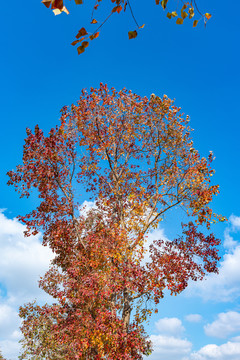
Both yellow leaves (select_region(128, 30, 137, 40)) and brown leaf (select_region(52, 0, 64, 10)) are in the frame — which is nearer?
brown leaf (select_region(52, 0, 64, 10))

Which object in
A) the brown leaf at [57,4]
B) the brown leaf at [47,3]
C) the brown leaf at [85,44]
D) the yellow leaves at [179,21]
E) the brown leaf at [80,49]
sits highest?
the yellow leaves at [179,21]

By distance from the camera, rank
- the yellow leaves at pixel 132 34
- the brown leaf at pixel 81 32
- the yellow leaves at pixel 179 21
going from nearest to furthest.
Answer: the brown leaf at pixel 81 32, the yellow leaves at pixel 132 34, the yellow leaves at pixel 179 21

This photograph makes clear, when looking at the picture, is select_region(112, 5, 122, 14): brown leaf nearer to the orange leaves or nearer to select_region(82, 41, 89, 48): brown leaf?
select_region(82, 41, 89, 48): brown leaf

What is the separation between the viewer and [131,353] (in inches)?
581

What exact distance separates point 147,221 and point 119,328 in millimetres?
5198

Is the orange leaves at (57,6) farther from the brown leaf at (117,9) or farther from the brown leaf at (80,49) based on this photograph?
the brown leaf at (117,9)

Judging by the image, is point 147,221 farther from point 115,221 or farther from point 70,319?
point 70,319

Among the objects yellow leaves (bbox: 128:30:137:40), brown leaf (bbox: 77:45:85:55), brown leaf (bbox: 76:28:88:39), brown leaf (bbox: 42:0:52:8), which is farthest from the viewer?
yellow leaves (bbox: 128:30:137:40)

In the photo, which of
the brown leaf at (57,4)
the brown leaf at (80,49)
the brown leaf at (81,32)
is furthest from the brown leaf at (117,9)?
the brown leaf at (57,4)

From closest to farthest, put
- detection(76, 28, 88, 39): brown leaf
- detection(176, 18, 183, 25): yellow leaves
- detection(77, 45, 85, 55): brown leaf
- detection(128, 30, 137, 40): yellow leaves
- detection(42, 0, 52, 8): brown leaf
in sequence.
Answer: detection(42, 0, 52, 8): brown leaf, detection(76, 28, 88, 39): brown leaf, detection(77, 45, 85, 55): brown leaf, detection(128, 30, 137, 40): yellow leaves, detection(176, 18, 183, 25): yellow leaves

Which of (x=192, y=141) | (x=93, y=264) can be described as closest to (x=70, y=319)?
(x=93, y=264)

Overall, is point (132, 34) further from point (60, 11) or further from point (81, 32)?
point (60, 11)

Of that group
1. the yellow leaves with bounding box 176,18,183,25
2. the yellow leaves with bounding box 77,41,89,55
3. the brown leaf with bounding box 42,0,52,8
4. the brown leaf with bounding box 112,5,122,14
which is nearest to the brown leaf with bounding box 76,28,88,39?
the yellow leaves with bounding box 77,41,89,55

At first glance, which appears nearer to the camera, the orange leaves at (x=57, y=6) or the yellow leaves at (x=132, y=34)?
the orange leaves at (x=57, y=6)
